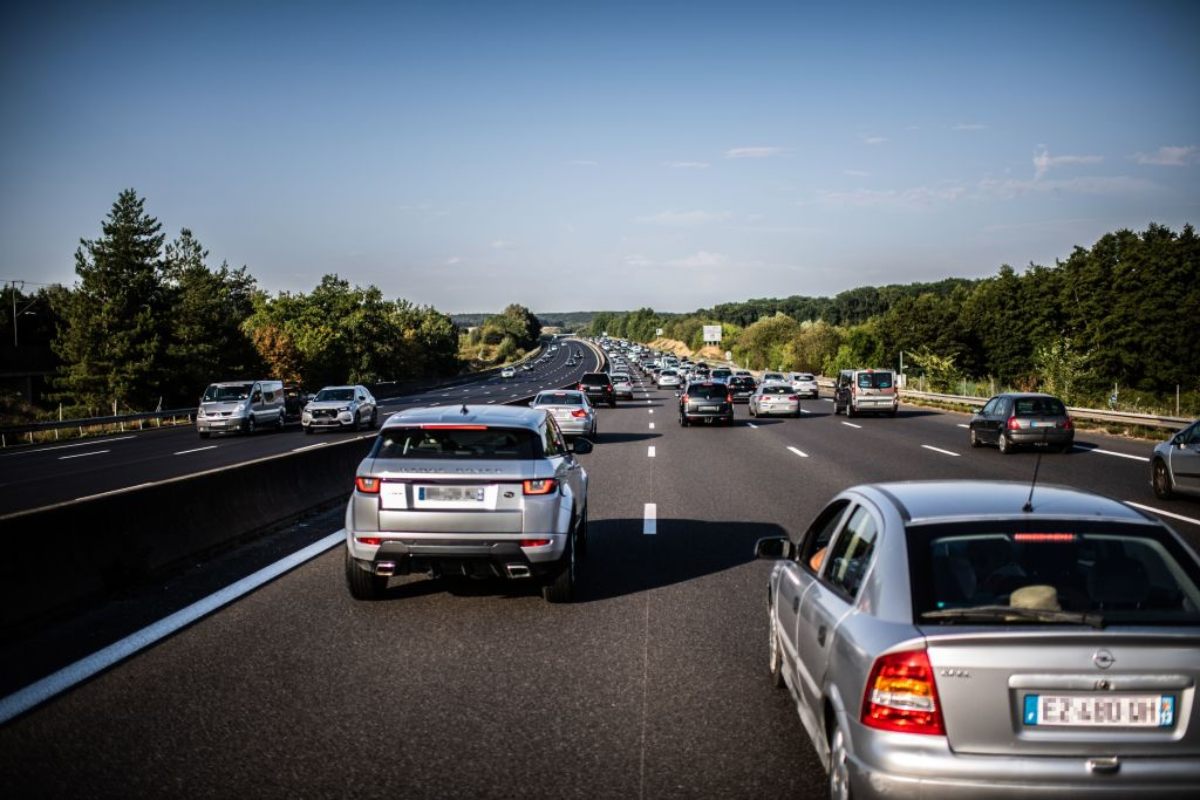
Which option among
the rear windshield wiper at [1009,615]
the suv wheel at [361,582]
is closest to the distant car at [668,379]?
the suv wheel at [361,582]

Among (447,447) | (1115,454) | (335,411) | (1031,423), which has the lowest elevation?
(1115,454)

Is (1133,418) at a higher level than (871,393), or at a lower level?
lower

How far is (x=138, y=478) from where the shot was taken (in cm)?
2150

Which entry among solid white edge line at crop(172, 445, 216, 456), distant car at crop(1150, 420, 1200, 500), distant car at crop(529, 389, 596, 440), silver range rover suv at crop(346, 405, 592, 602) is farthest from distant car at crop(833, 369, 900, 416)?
silver range rover suv at crop(346, 405, 592, 602)

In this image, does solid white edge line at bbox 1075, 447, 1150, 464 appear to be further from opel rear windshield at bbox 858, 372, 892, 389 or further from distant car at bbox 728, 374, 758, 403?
distant car at bbox 728, 374, 758, 403

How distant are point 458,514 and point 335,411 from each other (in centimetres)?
2841

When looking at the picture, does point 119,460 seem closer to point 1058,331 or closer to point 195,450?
point 195,450

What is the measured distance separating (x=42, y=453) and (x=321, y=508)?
779 inches

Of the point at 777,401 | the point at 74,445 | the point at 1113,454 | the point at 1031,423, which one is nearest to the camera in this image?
the point at 1031,423

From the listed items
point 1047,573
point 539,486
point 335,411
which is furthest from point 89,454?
point 1047,573

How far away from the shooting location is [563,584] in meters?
8.66

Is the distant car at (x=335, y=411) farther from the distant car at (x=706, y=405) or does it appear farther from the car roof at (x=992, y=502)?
the car roof at (x=992, y=502)

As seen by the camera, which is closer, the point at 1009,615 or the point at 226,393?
the point at 1009,615

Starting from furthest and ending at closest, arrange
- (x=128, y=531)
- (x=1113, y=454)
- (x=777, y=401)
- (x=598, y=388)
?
(x=598, y=388) → (x=777, y=401) → (x=1113, y=454) → (x=128, y=531)
